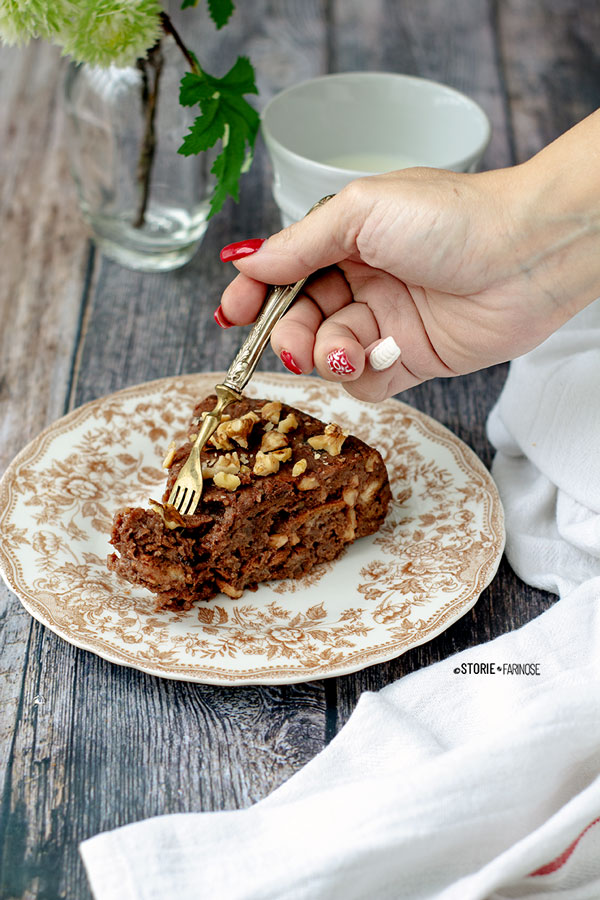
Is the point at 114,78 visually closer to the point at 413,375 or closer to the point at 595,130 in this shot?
the point at 413,375

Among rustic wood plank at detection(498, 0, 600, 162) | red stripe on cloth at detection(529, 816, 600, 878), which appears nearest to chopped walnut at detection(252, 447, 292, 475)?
red stripe on cloth at detection(529, 816, 600, 878)

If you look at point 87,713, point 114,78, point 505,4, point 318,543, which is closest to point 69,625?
point 87,713

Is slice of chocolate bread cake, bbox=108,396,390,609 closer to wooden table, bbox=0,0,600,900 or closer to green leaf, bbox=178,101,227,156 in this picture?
wooden table, bbox=0,0,600,900

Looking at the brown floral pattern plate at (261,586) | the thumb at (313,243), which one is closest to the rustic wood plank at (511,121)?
the brown floral pattern plate at (261,586)

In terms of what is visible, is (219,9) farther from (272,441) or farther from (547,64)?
(547,64)

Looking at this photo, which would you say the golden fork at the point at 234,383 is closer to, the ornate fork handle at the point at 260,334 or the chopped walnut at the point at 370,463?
the ornate fork handle at the point at 260,334

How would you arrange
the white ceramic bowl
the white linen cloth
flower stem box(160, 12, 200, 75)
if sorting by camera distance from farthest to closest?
the white ceramic bowl, flower stem box(160, 12, 200, 75), the white linen cloth
